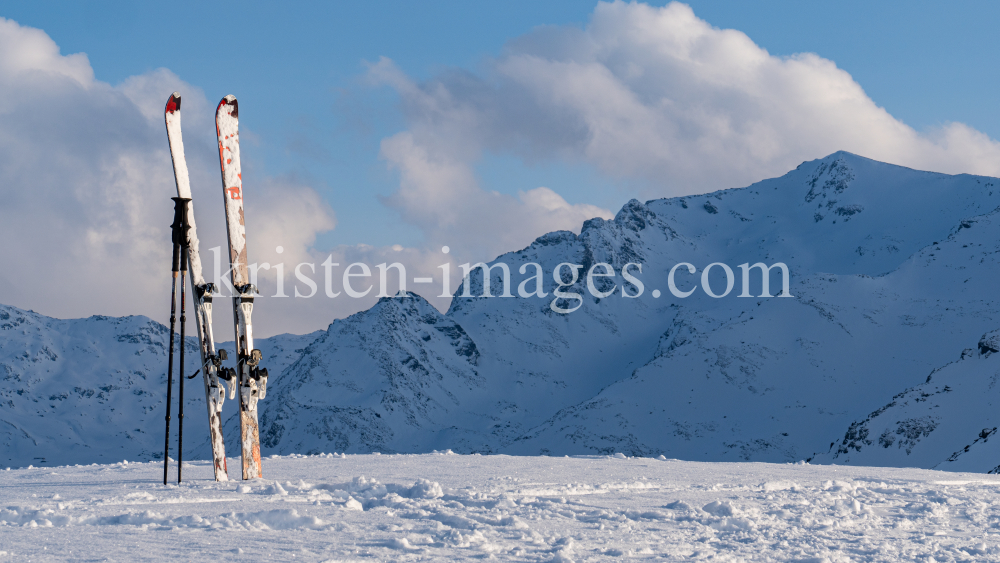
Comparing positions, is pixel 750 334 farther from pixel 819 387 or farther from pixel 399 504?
pixel 399 504

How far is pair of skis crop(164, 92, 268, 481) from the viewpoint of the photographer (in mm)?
13914

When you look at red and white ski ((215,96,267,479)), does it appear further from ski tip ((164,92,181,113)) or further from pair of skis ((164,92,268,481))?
ski tip ((164,92,181,113))

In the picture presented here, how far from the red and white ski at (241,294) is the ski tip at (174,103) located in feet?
2.20

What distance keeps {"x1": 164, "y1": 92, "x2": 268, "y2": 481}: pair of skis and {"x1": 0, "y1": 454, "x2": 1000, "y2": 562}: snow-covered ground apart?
1.06 meters

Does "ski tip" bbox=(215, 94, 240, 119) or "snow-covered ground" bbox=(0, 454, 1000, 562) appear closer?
"snow-covered ground" bbox=(0, 454, 1000, 562)

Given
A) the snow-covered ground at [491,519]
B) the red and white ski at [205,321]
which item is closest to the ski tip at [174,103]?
the red and white ski at [205,321]

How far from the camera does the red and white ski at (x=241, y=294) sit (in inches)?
553

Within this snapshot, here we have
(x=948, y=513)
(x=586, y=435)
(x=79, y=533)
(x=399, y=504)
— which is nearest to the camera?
(x=79, y=533)

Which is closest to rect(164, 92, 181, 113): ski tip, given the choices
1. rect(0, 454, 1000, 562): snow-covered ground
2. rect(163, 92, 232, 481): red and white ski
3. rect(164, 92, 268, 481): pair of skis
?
rect(164, 92, 268, 481): pair of skis

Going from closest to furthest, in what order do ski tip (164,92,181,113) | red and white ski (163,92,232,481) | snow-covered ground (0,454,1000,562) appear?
snow-covered ground (0,454,1000,562) < red and white ski (163,92,232,481) < ski tip (164,92,181,113)

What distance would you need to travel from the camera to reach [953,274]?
16462cm

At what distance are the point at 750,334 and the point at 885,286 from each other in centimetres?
3354

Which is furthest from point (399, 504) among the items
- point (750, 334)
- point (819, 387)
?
point (750, 334)

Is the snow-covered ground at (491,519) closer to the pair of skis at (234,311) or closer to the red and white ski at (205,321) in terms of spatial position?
the red and white ski at (205,321)
